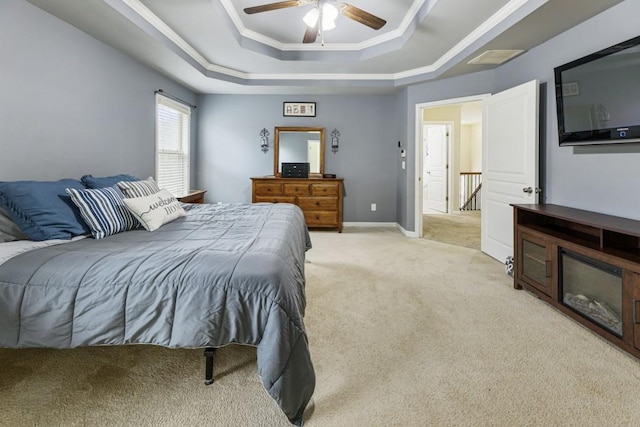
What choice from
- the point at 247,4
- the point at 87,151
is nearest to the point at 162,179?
the point at 87,151

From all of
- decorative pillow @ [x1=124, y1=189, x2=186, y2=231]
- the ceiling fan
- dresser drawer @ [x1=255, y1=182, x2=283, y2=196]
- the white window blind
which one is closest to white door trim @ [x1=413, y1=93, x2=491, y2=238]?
dresser drawer @ [x1=255, y1=182, x2=283, y2=196]

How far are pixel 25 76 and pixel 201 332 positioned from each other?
244 centimetres

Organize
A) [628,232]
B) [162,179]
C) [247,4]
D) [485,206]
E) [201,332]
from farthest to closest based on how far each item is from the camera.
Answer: [162,179] → [485,206] → [247,4] → [628,232] → [201,332]

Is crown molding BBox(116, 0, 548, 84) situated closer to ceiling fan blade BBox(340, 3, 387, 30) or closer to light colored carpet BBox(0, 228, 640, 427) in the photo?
ceiling fan blade BBox(340, 3, 387, 30)

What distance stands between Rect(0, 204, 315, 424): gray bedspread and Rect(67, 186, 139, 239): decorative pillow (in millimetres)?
611

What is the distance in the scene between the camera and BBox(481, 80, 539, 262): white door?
3.39m

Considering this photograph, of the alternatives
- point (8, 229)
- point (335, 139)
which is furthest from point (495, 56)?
point (8, 229)

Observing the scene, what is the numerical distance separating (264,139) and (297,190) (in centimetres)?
116

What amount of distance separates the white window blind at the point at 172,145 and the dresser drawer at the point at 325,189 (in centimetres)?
203

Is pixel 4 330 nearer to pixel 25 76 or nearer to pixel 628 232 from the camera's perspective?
pixel 25 76

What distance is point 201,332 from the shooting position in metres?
1.47

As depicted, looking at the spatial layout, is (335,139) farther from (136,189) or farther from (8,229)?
(8,229)

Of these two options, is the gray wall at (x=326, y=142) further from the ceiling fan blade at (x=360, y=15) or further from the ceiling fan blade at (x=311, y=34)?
the ceiling fan blade at (x=360, y=15)

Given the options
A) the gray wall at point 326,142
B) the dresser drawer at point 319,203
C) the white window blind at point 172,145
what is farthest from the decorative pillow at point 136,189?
the gray wall at point 326,142
